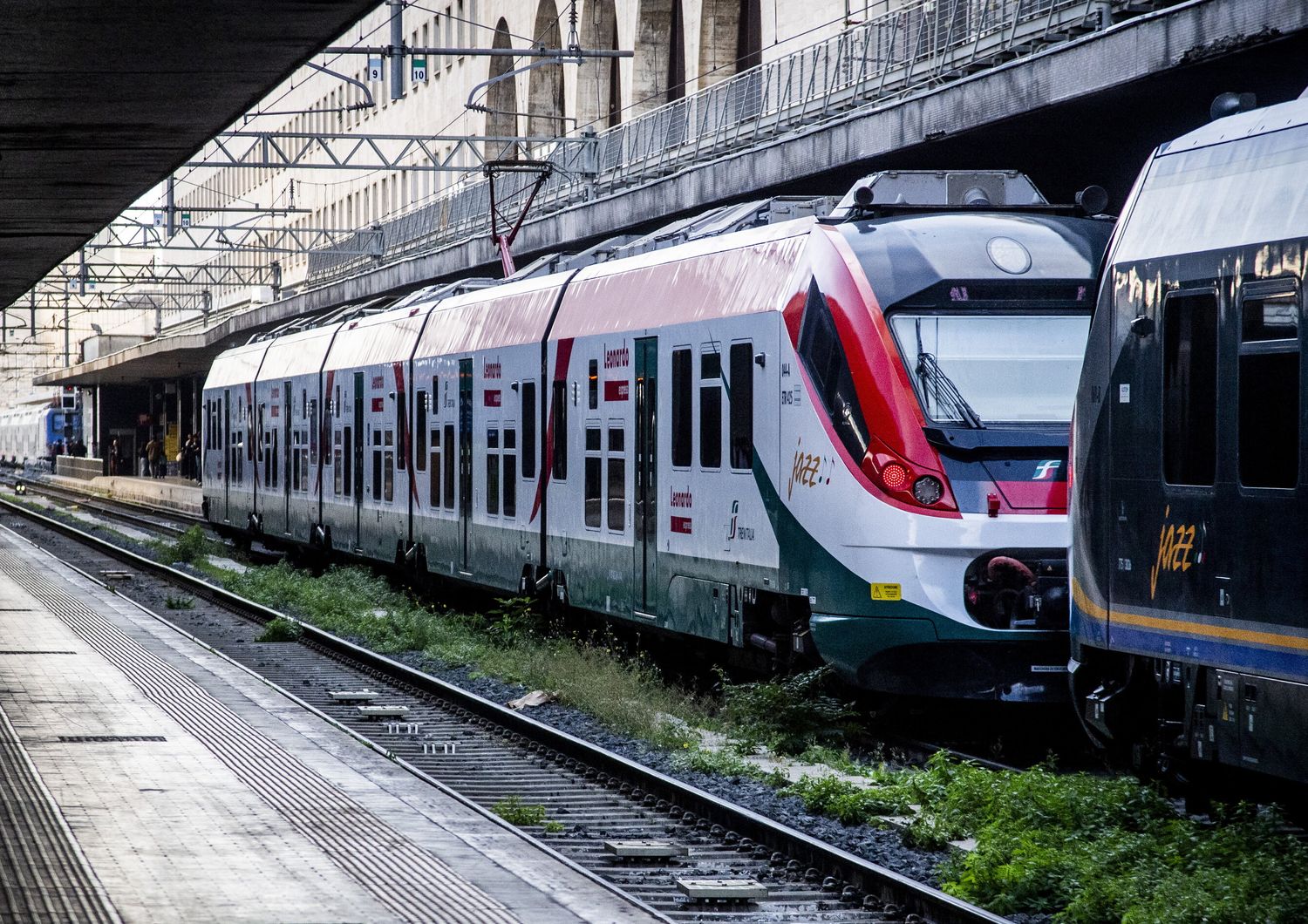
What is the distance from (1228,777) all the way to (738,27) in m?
33.1

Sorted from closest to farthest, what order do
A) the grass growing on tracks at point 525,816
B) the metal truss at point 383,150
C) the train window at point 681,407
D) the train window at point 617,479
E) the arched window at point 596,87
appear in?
1. the grass growing on tracks at point 525,816
2. the train window at point 681,407
3. the train window at point 617,479
4. the metal truss at point 383,150
5. the arched window at point 596,87

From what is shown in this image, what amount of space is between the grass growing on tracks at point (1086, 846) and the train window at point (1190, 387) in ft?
5.10

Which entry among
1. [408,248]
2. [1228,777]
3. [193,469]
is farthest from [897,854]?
[193,469]

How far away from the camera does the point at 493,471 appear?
19578mm

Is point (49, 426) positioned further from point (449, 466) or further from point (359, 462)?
point (449, 466)

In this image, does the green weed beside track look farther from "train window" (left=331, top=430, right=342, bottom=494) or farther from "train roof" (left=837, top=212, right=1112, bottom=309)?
"train window" (left=331, top=430, right=342, bottom=494)

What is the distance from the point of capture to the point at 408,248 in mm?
54000

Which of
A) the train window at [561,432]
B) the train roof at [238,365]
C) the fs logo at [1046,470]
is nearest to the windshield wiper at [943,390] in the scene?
the fs logo at [1046,470]

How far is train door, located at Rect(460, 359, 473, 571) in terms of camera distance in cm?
2045

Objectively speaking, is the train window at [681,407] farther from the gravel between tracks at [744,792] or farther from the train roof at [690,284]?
the gravel between tracks at [744,792]

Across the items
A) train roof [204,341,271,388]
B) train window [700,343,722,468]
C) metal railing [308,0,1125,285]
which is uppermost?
metal railing [308,0,1125,285]

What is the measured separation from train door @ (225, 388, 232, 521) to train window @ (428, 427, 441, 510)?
1435 centimetres

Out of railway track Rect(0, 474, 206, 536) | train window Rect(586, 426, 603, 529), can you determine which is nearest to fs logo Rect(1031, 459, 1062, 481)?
train window Rect(586, 426, 603, 529)

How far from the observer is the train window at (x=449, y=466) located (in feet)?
69.3
